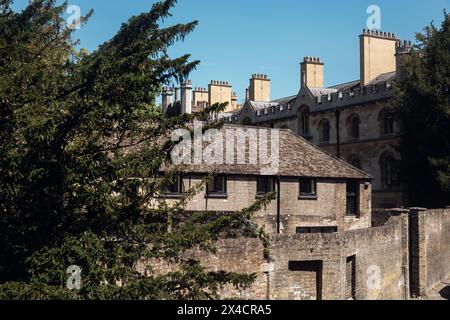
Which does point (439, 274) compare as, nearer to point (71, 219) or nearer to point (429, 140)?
point (429, 140)

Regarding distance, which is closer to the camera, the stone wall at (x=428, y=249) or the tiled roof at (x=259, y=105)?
the stone wall at (x=428, y=249)

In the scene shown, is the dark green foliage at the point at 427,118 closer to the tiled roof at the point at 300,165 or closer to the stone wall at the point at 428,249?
the stone wall at the point at 428,249

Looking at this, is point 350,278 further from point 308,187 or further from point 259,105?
point 259,105

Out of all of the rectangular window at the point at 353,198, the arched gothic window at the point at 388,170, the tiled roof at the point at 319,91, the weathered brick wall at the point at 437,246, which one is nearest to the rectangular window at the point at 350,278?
the weathered brick wall at the point at 437,246

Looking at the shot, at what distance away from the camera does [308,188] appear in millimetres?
29000

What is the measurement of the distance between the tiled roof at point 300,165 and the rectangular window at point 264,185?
543 millimetres

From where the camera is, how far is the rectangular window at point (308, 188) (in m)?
28.8

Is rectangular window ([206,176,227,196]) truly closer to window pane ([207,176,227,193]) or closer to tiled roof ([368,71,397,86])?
window pane ([207,176,227,193])

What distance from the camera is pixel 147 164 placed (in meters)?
11.7

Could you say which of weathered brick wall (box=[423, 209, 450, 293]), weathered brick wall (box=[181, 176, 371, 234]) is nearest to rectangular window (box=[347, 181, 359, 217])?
weathered brick wall (box=[181, 176, 371, 234])

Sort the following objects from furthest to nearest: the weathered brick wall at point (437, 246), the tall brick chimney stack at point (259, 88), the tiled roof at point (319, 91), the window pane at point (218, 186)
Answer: the tall brick chimney stack at point (259, 88) → the tiled roof at point (319, 91) → the window pane at point (218, 186) → the weathered brick wall at point (437, 246)

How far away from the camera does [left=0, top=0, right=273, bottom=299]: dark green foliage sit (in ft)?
34.8

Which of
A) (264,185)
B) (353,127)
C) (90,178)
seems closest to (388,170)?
(353,127)
